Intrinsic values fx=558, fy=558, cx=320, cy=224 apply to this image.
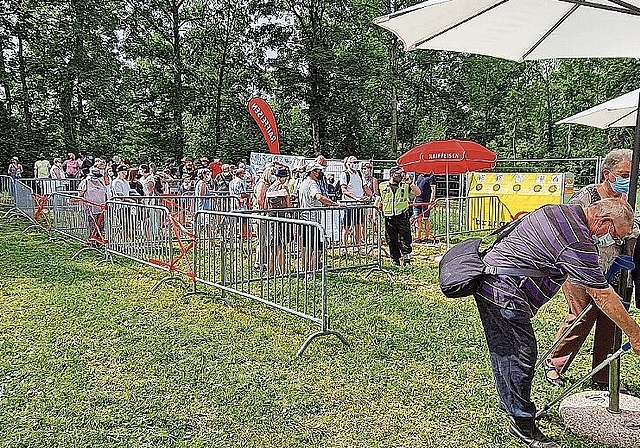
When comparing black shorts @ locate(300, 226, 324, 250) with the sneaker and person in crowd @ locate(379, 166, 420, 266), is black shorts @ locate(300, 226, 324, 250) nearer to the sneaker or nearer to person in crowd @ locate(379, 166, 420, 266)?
the sneaker

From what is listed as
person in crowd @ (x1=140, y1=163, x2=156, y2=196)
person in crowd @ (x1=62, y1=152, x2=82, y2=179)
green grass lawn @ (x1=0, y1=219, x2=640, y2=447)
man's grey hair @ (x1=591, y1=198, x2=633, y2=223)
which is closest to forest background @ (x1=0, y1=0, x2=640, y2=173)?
person in crowd @ (x1=62, y1=152, x2=82, y2=179)

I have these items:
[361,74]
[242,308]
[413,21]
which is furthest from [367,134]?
[413,21]

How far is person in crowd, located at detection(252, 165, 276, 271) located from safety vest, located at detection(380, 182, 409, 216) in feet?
7.24

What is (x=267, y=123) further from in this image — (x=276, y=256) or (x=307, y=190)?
(x=276, y=256)

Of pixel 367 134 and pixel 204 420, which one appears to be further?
pixel 367 134

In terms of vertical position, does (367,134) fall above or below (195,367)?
above

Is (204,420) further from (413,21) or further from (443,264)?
(413,21)


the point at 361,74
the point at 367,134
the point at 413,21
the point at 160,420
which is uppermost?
the point at 361,74

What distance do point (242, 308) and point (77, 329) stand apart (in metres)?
2.00

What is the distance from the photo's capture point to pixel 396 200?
10.1 m

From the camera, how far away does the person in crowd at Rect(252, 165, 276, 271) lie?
7.53m

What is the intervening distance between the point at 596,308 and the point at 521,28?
243 cm

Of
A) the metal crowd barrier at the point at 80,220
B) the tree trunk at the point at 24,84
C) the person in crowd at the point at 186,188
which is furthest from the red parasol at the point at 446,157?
the tree trunk at the point at 24,84

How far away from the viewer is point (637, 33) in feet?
16.5
